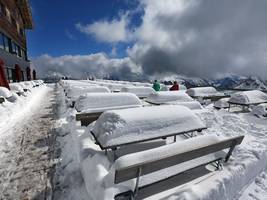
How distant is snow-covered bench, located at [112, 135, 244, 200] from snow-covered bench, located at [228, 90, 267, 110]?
7923 millimetres

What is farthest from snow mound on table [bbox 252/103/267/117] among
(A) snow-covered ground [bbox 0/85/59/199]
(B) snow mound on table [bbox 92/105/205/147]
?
(A) snow-covered ground [bbox 0/85/59/199]

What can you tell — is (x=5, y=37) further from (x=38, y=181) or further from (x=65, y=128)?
(x=38, y=181)

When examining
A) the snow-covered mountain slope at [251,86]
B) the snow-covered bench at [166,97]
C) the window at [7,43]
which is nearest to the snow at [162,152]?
the snow-covered bench at [166,97]

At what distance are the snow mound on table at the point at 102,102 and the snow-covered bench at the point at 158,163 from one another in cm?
475

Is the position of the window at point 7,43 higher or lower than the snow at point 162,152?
higher

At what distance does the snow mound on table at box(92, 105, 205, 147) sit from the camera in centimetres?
371

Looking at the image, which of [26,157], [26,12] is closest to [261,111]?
[26,157]

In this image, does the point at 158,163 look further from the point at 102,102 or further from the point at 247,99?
the point at 247,99

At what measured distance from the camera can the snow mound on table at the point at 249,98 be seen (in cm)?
1023

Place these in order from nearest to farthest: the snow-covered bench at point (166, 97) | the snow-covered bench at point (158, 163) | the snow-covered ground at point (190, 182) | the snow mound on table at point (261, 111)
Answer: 1. the snow-covered bench at point (158, 163)
2. the snow-covered ground at point (190, 182)
3. the snow mound on table at point (261, 111)
4. the snow-covered bench at point (166, 97)

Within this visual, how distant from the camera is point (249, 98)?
408 inches

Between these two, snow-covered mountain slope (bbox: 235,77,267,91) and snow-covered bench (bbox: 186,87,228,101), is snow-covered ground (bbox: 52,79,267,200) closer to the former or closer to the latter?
snow-covered bench (bbox: 186,87,228,101)

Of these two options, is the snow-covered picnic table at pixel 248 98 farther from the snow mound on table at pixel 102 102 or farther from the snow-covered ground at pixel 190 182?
the snow mound on table at pixel 102 102

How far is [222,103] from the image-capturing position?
36.3 ft
